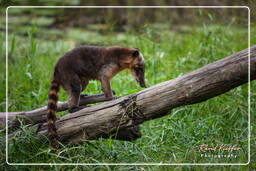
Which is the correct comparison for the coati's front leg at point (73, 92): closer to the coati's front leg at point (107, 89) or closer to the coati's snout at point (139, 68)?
the coati's front leg at point (107, 89)

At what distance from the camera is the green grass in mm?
5438

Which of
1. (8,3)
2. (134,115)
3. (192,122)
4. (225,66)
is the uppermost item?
(8,3)

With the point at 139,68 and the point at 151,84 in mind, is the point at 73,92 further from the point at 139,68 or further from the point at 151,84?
the point at 151,84

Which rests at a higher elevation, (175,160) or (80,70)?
(80,70)

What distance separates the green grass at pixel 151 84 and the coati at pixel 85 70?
426mm

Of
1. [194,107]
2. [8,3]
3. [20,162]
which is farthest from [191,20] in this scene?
[20,162]

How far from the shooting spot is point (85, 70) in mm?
6332

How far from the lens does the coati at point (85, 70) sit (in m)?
5.82

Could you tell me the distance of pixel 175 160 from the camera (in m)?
5.21

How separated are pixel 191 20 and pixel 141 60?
4.22 metres

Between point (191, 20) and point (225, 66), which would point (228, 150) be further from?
point (191, 20)

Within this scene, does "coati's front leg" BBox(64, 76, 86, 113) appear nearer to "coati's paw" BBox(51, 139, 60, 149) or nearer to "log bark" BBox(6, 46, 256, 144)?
"log bark" BBox(6, 46, 256, 144)

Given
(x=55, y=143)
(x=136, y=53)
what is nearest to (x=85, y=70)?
(x=136, y=53)

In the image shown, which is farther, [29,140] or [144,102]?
[29,140]
